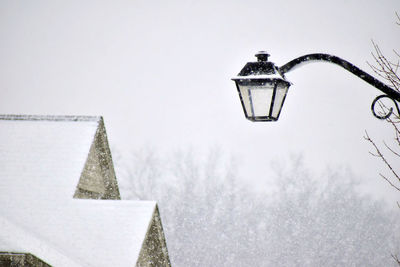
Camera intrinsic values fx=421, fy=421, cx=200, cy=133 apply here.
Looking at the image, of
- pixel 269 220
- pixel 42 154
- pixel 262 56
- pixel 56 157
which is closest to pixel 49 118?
pixel 42 154

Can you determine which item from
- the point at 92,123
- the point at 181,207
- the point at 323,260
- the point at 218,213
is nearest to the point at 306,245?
the point at 323,260

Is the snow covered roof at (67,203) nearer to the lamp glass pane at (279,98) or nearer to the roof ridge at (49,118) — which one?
the roof ridge at (49,118)

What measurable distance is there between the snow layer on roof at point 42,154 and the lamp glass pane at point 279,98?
8527mm

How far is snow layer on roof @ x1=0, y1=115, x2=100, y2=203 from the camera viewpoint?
1104cm

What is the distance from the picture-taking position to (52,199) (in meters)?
10.8

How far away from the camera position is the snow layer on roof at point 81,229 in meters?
9.05

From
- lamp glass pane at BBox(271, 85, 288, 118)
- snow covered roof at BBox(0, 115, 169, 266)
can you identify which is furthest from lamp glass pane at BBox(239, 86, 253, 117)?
snow covered roof at BBox(0, 115, 169, 266)

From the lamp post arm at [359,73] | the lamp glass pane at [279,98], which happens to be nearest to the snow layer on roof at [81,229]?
the lamp glass pane at [279,98]

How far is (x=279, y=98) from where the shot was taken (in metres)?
3.46

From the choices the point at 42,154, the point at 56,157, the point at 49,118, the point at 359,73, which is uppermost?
the point at 49,118

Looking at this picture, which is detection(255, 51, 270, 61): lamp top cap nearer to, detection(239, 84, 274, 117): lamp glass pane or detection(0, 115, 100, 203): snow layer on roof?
detection(239, 84, 274, 117): lamp glass pane

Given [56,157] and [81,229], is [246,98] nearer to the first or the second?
[81,229]

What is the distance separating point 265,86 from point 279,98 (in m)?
0.18

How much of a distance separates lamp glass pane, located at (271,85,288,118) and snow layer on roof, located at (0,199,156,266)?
6.66 metres
